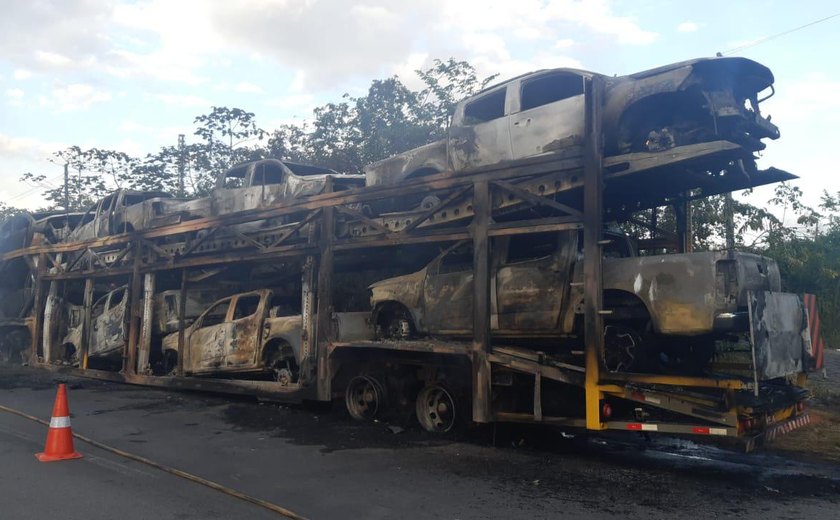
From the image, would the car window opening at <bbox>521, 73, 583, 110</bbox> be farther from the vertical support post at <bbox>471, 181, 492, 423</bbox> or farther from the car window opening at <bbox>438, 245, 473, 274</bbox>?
the car window opening at <bbox>438, 245, 473, 274</bbox>

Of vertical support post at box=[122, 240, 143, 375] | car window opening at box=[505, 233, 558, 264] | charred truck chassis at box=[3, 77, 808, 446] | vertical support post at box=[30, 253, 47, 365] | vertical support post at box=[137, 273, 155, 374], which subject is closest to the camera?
charred truck chassis at box=[3, 77, 808, 446]

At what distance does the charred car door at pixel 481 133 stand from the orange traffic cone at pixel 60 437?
5191mm

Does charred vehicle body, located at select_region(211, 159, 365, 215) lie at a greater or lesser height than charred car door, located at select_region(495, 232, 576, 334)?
greater

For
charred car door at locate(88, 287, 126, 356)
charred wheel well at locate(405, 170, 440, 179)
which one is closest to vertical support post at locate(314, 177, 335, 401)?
charred wheel well at locate(405, 170, 440, 179)

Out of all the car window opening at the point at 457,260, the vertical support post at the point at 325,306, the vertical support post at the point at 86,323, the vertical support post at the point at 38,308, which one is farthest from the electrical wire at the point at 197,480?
the vertical support post at the point at 38,308

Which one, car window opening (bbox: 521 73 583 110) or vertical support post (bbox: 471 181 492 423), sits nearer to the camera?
vertical support post (bbox: 471 181 492 423)

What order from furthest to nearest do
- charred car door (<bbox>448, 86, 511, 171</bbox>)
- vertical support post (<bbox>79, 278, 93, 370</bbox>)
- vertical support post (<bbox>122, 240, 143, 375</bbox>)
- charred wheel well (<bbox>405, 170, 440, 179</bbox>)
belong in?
1. vertical support post (<bbox>79, 278, 93, 370</bbox>)
2. vertical support post (<bbox>122, 240, 143, 375</bbox>)
3. charred wheel well (<bbox>405, 170, 440, 179</bbox>)
4. charred car door (<bbox>448, 86, 511, 171</bbox>)

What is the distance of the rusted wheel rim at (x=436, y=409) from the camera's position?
7.51 meters

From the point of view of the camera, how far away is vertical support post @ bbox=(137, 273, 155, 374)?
12.1 m

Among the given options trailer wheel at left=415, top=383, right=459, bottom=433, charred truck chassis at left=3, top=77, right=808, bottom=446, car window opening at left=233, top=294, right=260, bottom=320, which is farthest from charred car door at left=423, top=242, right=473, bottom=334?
car window opening at left=233, top=294, right=260, bottom=320

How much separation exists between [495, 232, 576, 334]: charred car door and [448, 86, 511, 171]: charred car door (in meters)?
1.14

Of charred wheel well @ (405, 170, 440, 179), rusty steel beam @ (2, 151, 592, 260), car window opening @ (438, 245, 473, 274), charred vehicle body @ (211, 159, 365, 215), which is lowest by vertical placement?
car window opening @ (438, 245, 473, 274)

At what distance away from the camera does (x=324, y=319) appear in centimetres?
881

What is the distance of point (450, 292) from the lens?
767cm
